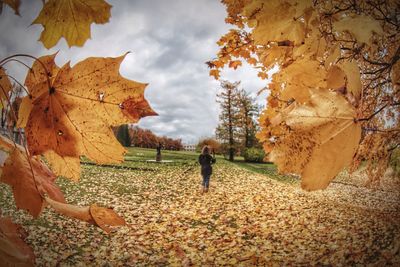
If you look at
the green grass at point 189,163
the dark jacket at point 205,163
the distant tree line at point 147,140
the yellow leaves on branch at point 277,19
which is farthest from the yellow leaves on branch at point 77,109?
the distant tree line at point 147,140

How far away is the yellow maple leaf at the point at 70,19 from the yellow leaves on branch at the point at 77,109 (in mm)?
168

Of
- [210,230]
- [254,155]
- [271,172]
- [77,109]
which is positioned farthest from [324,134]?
[254,155]

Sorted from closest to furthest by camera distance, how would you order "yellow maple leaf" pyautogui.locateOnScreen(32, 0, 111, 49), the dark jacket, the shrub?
"yellow maple leaf" pyautogui.locateOnScreen(32, 0, 111, 49) < the dark jacket < the shrub

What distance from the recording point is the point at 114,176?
1116cm

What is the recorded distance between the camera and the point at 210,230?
6.07 m

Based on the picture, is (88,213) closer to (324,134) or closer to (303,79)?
(324,134)

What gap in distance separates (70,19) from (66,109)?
0.32m

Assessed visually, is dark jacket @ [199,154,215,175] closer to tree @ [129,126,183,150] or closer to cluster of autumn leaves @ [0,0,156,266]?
cluster of autumn leaves @ [0,0,156,266]

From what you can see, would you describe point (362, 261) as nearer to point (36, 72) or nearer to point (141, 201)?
point (36, 72)

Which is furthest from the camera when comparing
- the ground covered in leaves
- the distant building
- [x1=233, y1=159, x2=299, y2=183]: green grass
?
the distant building

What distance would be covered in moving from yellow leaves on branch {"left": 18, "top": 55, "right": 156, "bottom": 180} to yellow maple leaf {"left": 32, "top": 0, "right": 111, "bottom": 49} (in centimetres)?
17

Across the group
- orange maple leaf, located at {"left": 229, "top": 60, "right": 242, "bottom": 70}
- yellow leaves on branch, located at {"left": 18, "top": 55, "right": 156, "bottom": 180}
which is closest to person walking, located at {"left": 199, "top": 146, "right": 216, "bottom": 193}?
orange maple leaf, located at {"left": 229, "top": 60, "right": 242, "bottom": 70}

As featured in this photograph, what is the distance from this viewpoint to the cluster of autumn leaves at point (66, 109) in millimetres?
800

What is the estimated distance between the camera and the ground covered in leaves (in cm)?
448
